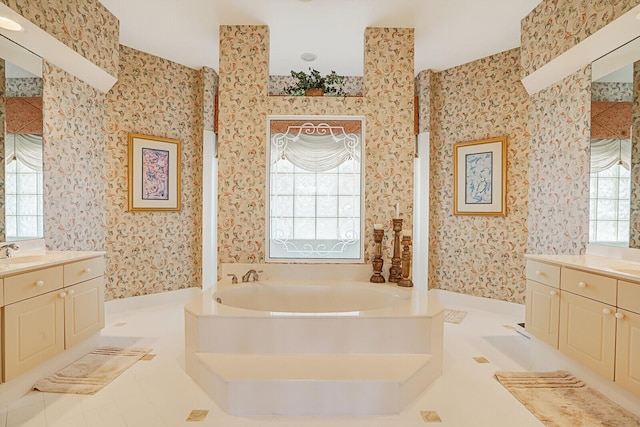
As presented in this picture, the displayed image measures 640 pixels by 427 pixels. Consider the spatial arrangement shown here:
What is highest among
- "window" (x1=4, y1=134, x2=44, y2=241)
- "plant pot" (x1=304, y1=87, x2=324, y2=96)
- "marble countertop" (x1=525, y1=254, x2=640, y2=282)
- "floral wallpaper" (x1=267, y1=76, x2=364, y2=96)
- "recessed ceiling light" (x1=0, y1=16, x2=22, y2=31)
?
"floral wallpaper" (x1=267, y1=76, x2=364, y2=96)

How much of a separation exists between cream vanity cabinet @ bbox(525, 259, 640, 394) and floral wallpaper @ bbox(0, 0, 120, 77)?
396 cm

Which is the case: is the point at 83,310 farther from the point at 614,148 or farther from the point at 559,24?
the point at 559,24

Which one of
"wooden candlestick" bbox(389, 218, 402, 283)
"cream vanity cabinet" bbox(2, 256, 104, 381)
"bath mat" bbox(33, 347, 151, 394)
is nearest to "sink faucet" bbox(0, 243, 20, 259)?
"cream vanity cabinet" bbox(2, 256, 104, 381)

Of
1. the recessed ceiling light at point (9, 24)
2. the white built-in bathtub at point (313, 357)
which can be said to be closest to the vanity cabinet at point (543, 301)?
the white built-in bathtub at point (313, 357)

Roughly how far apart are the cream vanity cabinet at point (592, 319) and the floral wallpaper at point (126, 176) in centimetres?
361

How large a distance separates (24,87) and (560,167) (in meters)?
4.48

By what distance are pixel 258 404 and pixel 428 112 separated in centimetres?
368

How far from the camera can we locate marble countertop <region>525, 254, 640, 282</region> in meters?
1.97

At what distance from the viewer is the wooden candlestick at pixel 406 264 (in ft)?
10.2

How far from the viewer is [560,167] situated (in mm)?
3182

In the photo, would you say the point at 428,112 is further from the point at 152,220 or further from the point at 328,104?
the point at 152,220

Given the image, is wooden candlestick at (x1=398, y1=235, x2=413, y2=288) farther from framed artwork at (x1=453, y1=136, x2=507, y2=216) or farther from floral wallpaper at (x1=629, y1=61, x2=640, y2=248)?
floral wallpaper at (x1=629, y1=61, x2=640, y2=248)

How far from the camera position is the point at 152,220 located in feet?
13.4

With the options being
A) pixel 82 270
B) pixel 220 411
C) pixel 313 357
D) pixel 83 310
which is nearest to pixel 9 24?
pixel 82 270
